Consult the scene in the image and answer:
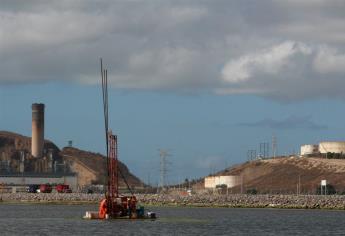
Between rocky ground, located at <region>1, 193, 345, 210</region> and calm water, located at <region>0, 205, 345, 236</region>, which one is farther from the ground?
rocky ground, located at <region>1, 193, 345, 210</region>

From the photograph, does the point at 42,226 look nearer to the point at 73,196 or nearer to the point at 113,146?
the point at 113,146

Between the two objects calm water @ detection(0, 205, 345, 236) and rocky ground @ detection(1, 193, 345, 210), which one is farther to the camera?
rocky ground @ detection(1, 193, 345, 210)

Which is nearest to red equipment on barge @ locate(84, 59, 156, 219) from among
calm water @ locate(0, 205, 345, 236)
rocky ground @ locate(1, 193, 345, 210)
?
calm water @ locate(0, 205, 345, 236)

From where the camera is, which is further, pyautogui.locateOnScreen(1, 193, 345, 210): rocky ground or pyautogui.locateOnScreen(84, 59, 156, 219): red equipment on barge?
pyautogui.locateOnScreen(1, 193, 345, 210): rocky ground

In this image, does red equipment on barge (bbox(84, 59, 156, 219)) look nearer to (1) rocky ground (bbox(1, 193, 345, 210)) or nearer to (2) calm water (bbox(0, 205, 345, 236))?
(2) calm water (bbox(0, 205, 345, 236))

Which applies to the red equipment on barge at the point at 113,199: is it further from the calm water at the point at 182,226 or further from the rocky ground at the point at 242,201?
the rocky ground at the point at 242,201

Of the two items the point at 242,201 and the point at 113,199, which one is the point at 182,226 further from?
the point at 242,201

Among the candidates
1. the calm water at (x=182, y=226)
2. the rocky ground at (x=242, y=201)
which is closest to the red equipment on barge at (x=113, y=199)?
the calm water at (x=182, y=226)

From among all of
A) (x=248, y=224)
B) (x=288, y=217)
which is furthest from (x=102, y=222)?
(x=288, y=217)

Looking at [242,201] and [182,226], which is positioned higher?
[242,201]

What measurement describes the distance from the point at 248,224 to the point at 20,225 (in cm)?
2249

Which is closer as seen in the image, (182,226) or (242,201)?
(182,226)

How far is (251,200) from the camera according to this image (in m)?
150

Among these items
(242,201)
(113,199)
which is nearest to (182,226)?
(113,199)
